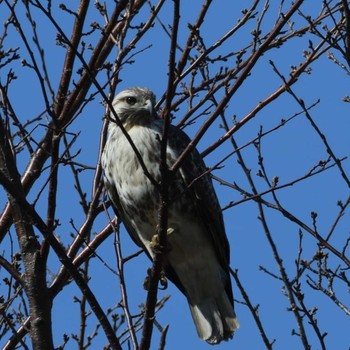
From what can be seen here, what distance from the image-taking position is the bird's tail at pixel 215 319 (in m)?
5.35

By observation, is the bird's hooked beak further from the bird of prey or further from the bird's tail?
the bird's tail

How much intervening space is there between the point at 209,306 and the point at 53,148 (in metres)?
1.98

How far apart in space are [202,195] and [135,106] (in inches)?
34.2

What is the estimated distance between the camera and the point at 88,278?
4.64 m

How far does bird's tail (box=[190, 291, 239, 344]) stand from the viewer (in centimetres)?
535

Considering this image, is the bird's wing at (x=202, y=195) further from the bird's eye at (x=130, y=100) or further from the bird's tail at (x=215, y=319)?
the bird's eye at (x=130, y=100)

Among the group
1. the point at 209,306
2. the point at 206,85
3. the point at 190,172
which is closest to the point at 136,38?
the point at 206,85

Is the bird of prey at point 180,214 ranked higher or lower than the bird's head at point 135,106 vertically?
lower

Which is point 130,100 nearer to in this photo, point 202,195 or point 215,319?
point 202,195

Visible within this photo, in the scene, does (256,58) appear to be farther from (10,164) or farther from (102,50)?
(102,50)

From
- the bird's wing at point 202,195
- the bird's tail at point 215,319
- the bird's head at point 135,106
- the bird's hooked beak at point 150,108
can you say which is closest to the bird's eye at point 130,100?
the bird's head at point 135,106

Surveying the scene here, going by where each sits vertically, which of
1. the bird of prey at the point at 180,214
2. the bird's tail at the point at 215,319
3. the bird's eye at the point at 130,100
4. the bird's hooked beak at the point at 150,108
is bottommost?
the bird's tail at the point at 215,319

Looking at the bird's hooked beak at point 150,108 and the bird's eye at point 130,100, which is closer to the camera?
the bird's hooked beak at point 150,108

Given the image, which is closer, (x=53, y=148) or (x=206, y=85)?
(x=53, y=148)
